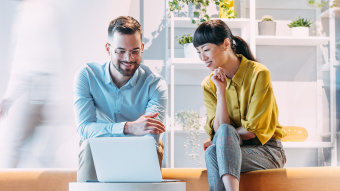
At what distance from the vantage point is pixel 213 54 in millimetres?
2256

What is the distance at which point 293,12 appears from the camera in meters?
3.81

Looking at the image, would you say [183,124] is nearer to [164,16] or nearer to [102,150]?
[164,16]

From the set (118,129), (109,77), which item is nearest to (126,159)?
(118,129)

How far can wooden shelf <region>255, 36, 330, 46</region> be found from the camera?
11.6 ft

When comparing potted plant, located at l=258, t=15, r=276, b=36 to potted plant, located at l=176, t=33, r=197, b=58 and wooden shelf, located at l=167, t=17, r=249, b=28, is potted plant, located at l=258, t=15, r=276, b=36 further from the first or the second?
potted plant, located at l=176, t=33, r=197, b=58

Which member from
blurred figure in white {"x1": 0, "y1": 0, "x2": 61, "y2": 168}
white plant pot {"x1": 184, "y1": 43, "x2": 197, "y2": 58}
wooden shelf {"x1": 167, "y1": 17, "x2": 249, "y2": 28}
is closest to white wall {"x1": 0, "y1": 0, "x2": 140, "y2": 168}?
blurred figure in white {"x1": 0, "y1": 0, "x2": 61, "y2": 168}

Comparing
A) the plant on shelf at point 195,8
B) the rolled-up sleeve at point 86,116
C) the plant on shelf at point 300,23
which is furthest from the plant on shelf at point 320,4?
the rolled-up sleeve at point 86,116

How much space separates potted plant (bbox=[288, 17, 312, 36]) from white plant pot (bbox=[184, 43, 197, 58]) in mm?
782

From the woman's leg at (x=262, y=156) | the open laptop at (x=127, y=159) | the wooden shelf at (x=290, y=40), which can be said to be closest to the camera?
the open laptop at (x=127, y=159)

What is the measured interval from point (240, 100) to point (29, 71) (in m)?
1.99

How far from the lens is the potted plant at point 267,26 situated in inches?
141

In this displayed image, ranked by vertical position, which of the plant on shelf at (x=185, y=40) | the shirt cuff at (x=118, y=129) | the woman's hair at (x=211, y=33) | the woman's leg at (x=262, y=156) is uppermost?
the plant on shelf at (x=185, y=40)

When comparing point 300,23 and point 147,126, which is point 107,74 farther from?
point 300,23

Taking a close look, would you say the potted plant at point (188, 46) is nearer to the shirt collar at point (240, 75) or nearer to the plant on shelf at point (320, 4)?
the plant on shelf at point (320, 4)
